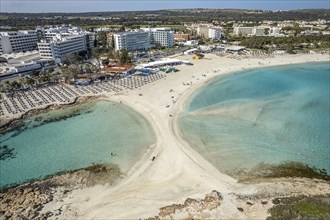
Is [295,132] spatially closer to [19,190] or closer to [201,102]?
[201,102]

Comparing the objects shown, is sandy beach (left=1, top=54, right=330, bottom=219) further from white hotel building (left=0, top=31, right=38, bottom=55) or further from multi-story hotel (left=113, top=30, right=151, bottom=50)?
white hotel building (left=0, top=31, right=38, bottom=55)

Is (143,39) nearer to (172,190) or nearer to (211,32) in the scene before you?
(211,32)

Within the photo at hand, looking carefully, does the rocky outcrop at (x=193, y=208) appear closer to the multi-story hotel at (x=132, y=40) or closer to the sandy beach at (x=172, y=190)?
the sandy beach at (x=172, y=190)

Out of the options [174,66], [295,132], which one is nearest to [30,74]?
[174,66]

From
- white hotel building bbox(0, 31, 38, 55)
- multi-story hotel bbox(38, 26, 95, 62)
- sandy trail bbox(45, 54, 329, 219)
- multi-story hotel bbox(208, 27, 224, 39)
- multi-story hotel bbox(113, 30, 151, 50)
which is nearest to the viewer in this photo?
sandy trail bbox(45, 54, 329, 219)

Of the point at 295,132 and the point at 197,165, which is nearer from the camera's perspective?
the point at 197,165

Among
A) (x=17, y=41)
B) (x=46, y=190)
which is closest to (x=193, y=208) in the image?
(x=46, y=190)

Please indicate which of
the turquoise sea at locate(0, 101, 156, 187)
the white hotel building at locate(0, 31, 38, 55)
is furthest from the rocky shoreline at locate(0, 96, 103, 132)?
the white hotel building at locate(0, 31, 38, 55)

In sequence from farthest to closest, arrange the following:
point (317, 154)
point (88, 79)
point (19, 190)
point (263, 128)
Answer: point (88, 79) < point (263, 128) < point (317, 154) < point (19, 190)
